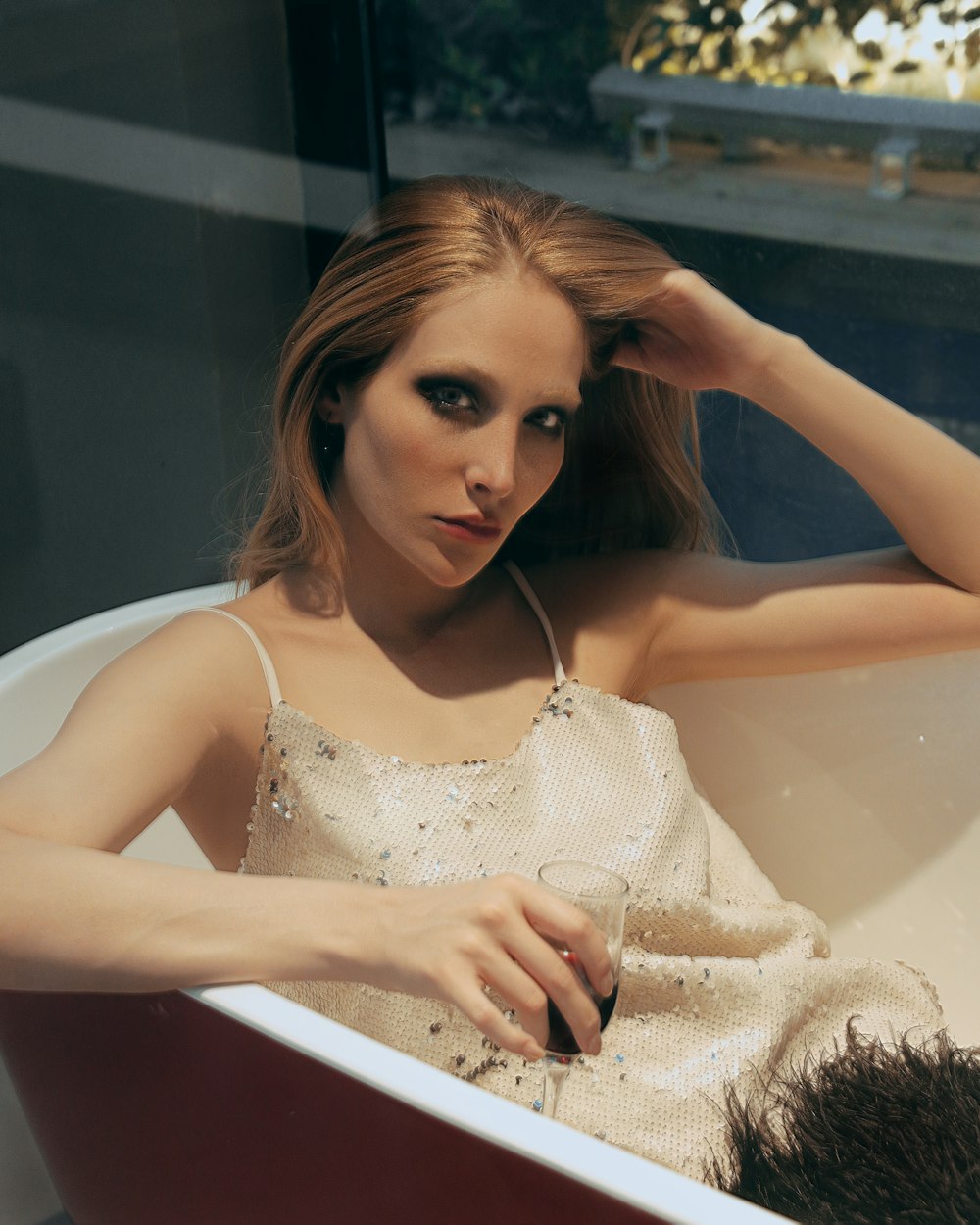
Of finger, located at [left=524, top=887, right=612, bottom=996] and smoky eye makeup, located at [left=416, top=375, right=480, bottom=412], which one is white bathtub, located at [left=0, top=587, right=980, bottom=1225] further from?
smoky eye makeup, located at [left=416, top=375, right=480, bottom=412]

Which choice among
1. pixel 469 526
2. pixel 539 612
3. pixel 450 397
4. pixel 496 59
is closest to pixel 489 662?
pixel 539 612

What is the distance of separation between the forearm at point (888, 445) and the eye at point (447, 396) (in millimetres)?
373

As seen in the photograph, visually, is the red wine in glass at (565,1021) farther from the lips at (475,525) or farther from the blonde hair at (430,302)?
the blonde hair at (430,302)

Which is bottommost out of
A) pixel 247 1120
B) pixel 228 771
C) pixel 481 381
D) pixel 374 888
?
pixel 247 1120

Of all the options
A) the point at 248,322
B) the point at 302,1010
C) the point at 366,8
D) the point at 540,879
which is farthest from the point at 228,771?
the point at 366,8

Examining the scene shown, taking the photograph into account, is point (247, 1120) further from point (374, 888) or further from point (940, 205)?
point (940, 205)

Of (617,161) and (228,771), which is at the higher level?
(617,161)

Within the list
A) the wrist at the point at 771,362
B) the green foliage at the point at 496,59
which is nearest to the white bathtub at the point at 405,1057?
→ the wrist at the point at 771,362

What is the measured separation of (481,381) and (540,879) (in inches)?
21.5

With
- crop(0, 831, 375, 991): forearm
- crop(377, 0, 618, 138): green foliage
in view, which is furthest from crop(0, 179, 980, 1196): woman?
crop(377, 0, 618, 138): green foliage

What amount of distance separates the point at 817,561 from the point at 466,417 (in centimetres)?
53

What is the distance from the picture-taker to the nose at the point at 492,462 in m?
1.45

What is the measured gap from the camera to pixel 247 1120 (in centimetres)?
125

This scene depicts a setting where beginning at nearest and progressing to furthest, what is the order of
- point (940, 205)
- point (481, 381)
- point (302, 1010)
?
point (302, 1010) < point (481, 381) < point (940, 205)
